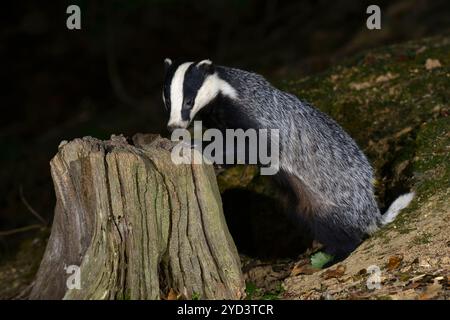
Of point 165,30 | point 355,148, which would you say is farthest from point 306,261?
point 165,30

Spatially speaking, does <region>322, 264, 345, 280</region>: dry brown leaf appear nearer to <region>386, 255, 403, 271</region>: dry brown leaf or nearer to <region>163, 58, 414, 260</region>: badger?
<region>386, 255, 403, 271</region>: dry brown leaf

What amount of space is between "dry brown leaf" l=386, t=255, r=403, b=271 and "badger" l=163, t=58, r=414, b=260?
769 mm

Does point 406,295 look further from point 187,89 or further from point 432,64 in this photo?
point 432,64

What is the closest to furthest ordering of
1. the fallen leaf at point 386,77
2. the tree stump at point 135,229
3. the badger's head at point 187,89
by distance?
1. the tree stump at point 135,229
2. the badger's head at point 187,89
3. the fallen leaf at point 386,77

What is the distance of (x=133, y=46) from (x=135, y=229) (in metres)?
11.8

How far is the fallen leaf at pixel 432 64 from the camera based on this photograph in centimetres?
737

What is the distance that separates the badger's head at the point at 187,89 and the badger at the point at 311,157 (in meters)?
0.02

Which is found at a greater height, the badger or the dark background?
the dark background

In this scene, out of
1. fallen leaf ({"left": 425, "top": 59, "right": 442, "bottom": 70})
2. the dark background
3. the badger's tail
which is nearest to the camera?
the badger's tail

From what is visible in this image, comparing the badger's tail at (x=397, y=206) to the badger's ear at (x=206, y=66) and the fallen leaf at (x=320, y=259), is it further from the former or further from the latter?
the badger's ear at (x=206, y=66)

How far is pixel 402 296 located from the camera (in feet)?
12.8

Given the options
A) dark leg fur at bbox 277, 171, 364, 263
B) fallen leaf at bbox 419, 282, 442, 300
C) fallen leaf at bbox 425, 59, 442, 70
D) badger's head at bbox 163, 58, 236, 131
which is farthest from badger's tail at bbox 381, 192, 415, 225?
fallen leaf at bbox 425, 59, 442, 70

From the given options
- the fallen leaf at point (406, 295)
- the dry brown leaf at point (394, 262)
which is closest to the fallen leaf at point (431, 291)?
the fallen leaf at point (406, 295)

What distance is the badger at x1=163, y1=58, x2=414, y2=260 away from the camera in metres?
5.33
